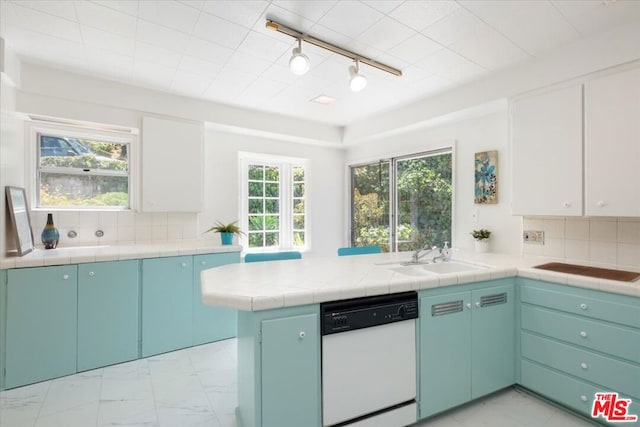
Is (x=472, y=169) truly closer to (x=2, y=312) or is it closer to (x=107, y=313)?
(x=107, y=313)

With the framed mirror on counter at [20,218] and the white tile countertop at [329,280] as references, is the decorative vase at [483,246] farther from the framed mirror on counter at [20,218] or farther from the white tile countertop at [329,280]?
the framed mirror on counter at [20,218]

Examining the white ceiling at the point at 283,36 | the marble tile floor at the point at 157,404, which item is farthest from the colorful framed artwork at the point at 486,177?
the marble tile floor at the point at 157,404

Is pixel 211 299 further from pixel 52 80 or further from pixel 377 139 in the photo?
pixel 377 139

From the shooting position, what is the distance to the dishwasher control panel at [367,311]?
1.58 metres

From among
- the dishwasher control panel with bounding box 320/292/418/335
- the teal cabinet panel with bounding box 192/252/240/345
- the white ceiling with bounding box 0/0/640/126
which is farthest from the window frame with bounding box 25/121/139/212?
the dishwasher control panel with bounding box 320/292/418/335

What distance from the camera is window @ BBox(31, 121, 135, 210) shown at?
117 inches

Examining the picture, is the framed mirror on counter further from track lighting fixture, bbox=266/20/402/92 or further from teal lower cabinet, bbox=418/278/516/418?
teal lower cabinet, bbox=418/278/516/418

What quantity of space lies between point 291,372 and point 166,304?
6.05ft

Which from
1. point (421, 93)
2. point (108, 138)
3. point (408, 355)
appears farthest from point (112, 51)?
point (408, 355)

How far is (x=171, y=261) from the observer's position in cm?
285

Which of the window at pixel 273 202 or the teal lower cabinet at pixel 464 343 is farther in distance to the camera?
the window at pixel 273 202

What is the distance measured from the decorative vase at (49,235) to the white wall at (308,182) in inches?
52.7

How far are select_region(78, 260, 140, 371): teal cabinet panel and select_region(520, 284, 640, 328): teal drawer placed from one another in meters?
3.10

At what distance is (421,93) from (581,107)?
1383 millimetres
